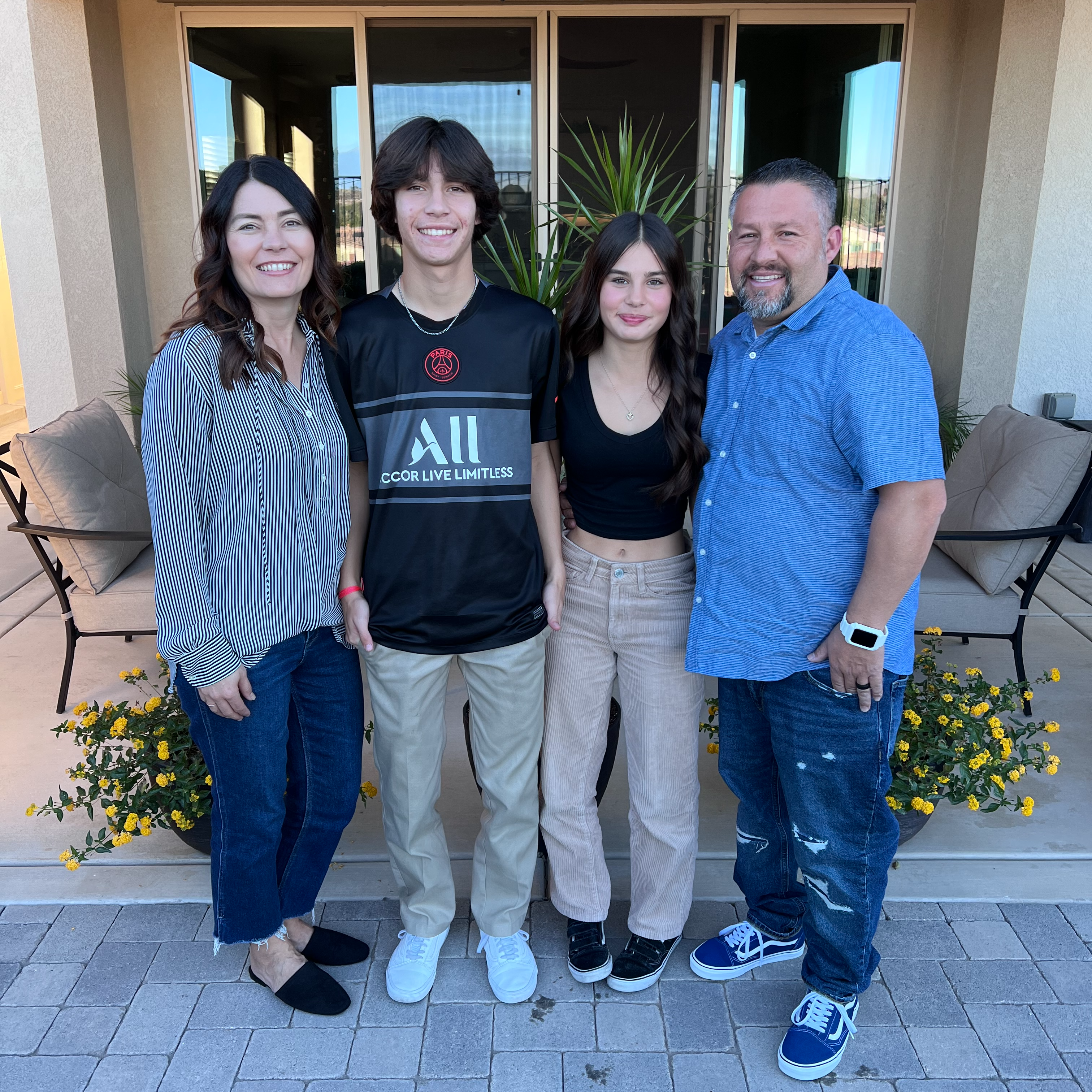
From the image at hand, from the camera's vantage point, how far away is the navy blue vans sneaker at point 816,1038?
77.8 inches

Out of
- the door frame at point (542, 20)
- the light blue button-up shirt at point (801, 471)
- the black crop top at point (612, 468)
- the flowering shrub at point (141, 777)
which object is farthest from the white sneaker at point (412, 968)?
the door frame at point (542, 20)

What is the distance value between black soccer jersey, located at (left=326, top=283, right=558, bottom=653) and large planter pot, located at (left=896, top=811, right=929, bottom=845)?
1296 mm

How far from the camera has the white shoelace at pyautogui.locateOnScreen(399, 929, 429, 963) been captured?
226 cm

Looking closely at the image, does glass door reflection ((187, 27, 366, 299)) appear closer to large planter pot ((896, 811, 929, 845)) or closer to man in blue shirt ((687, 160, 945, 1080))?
man in blue shirt ((687, 160, 945, 1080))

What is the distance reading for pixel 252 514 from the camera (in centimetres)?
184

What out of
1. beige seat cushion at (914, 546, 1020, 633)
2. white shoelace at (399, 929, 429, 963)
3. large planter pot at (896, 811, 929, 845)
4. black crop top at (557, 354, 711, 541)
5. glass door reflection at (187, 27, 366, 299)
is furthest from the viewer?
glass door reflection at (187, 27, 366, 299)

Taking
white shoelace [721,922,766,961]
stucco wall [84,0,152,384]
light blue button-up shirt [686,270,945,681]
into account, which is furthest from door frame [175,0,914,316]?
white shoelace [721,922,766,961]

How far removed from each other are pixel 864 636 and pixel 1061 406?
14.9 ft

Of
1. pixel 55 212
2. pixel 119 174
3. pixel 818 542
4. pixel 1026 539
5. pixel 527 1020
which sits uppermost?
pixel 119 174

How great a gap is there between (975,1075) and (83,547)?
126 inches

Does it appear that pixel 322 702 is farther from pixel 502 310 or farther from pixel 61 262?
pixel 61 262

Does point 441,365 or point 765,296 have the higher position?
point 765,296

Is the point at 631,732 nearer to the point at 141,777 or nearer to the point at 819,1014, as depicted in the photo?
the point at 819,1014

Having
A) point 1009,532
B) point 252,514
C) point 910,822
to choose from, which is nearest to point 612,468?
point 252,514
